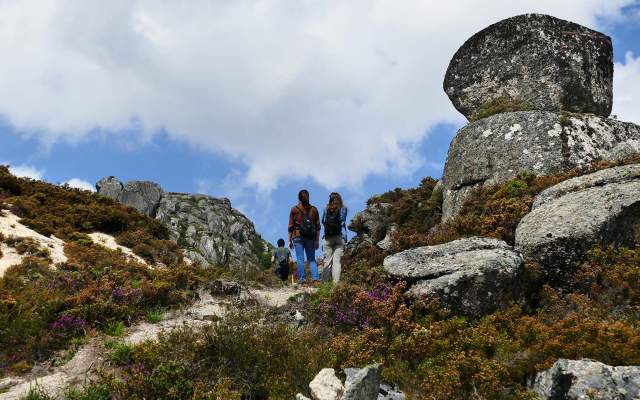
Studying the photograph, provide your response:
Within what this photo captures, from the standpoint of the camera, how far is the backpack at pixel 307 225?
15727 millimetres

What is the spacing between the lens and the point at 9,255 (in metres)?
15.3

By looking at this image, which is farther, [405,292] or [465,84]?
[465,84]

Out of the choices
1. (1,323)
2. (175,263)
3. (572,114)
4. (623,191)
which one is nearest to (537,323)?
(623,191)

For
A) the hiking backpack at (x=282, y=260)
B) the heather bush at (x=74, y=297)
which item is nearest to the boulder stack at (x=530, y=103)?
the hiking backpack at (x=282, y=260)

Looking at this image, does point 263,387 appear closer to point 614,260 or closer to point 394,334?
point 394,334

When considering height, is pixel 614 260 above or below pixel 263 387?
above

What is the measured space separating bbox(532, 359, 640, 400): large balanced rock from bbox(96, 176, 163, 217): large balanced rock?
77.6 meters

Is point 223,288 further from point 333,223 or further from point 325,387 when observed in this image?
point 325,387

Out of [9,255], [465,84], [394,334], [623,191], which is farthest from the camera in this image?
[465,84]

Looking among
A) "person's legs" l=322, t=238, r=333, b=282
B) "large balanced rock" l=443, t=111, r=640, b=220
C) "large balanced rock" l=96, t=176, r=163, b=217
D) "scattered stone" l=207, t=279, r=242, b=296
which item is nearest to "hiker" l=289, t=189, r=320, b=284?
"person's legs" l=322, t=238, r=333, b=282

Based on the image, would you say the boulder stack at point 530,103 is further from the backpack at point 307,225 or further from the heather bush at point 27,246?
the heather bush at point 27,246

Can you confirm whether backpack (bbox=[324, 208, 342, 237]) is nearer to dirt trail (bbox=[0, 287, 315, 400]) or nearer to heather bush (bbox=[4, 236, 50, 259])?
dirt trail (bbox=[0, 287, 315, 400])

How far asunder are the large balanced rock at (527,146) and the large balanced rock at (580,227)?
4639mm

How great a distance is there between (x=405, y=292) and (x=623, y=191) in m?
5.28
